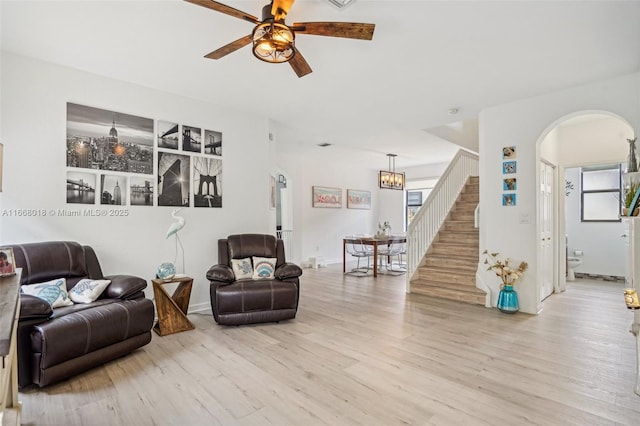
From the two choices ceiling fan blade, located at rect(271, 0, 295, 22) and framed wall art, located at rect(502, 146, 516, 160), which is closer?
ceiling fan blade, located at rect(271, 0, 295, 22)

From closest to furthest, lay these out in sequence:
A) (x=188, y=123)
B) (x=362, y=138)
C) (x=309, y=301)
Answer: (x=188, y=123), (x=309, y=301), (x=362, y=138)

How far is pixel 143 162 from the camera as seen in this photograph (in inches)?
145

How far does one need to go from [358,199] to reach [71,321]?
776 cm

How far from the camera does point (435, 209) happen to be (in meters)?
5.85

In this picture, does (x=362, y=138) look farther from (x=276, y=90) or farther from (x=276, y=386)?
(x=276, y=386)

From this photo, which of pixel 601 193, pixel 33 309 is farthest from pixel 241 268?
pixel 601 193

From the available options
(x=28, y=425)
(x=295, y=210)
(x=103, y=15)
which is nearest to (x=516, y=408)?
(x=28, y=425)

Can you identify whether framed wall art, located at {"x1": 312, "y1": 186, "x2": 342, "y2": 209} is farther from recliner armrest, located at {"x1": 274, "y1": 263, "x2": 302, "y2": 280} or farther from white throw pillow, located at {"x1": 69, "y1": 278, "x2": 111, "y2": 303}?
white throw pillow, located at {"x1": 69, "y1": 278, "x2": 111, "y2": 303}

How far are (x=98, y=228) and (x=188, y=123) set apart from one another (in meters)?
1.56

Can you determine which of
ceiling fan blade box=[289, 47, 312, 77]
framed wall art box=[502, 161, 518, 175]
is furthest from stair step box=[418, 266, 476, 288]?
ceiling fan blade box=[289, 47, 312, 77]

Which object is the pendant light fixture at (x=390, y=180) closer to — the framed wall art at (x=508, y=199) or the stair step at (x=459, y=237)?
the stair step at (x=459, y=237)

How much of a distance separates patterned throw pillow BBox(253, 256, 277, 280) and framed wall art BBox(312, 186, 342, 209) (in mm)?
4340

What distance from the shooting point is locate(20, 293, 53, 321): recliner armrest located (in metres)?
2.17

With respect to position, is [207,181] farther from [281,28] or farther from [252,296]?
[281,28]
